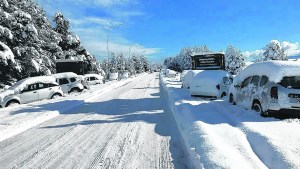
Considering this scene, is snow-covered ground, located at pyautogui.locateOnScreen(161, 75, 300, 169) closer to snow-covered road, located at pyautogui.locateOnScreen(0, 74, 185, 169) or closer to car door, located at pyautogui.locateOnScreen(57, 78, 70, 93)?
snow-covered road, located at pyautogui.locateOnScreen(0, 74, 185, 169)

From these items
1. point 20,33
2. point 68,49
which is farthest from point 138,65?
point 20,33

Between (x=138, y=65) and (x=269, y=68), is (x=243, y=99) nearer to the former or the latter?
(x=269, y=68)

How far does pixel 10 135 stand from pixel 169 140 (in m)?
4.68

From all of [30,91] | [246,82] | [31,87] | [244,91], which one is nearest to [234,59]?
[31,87]

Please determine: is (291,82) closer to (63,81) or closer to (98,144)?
(98,144)

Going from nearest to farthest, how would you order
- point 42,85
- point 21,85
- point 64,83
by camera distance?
point 21,85
point 42,85
point 64,83

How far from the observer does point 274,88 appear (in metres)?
9.84

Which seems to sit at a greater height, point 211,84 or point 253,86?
point 253,86

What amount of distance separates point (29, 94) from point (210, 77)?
37.0 feet

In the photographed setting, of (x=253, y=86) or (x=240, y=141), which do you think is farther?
(x=253, y=86)

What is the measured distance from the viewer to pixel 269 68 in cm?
1067

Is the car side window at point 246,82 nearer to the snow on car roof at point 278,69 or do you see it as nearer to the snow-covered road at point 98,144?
the snow on car roof at point 278,69

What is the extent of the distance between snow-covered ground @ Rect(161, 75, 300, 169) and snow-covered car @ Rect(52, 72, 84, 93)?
17251 millimetres

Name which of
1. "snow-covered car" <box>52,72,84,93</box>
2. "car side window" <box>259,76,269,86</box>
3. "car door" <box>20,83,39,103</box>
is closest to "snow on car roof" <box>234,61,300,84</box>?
"car side window" <box>259,76,269,86</box>
